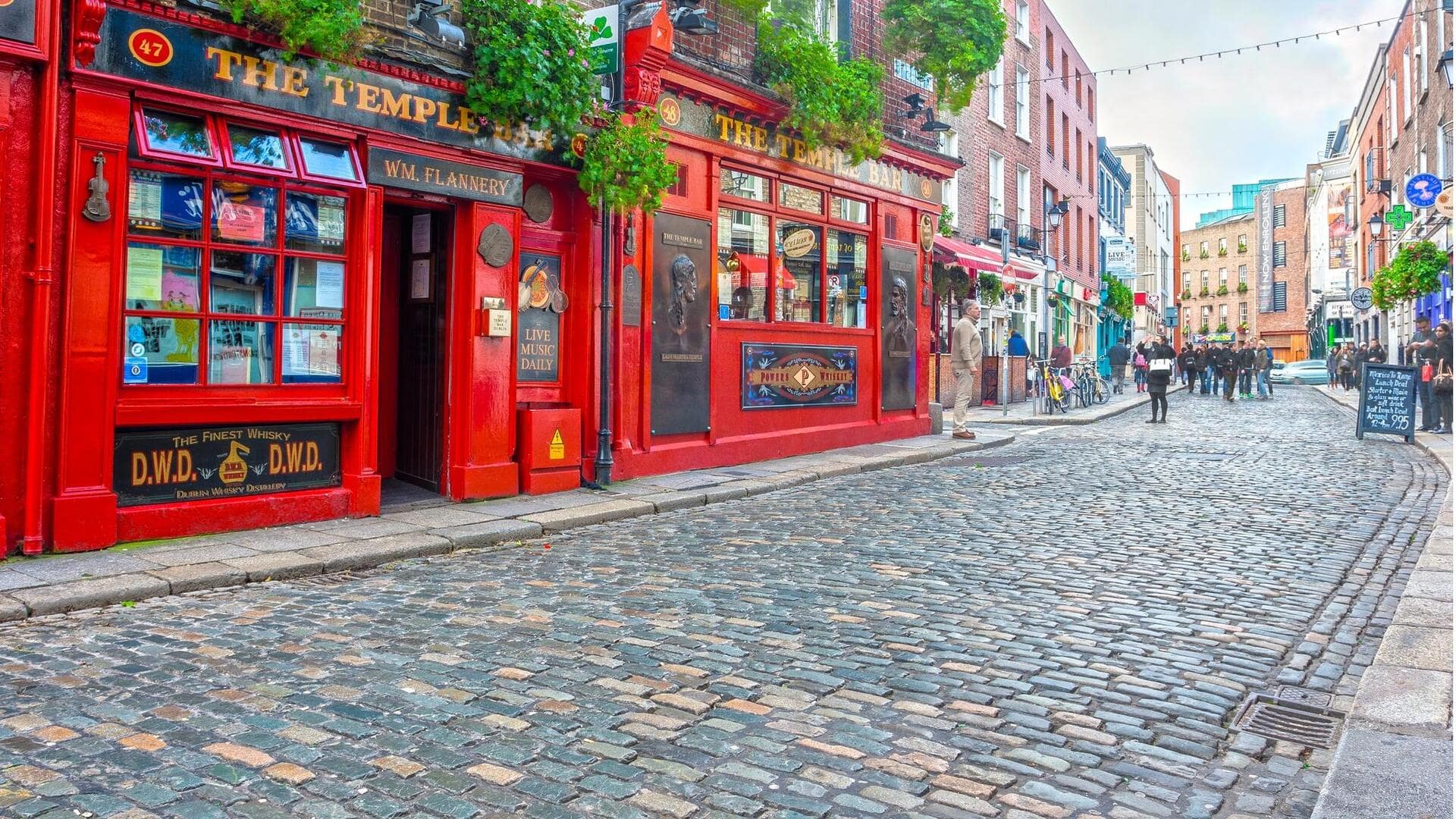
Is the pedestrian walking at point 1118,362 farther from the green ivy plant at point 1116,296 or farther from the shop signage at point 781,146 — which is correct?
the shop signage at point 781,146

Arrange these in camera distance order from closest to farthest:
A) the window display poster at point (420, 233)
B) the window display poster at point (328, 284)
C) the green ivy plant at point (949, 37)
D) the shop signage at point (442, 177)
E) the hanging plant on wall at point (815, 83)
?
the window display poster at point (328, 284)
the shop signage at point (442, 177)
the window display poster at point (420, 233)
the hanging plant on wall at point (815, 83)
the green ivy plant at point (949, 37)

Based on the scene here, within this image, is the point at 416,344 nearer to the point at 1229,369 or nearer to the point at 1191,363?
the point at 1229,369

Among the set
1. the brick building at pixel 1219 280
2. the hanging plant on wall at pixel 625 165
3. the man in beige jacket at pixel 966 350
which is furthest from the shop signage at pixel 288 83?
the brick building at pixel 1219 280

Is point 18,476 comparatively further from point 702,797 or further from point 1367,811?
point 1367,811

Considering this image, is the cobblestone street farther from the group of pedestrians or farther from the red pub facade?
the group of pedestrians

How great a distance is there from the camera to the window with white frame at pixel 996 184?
27594 mm

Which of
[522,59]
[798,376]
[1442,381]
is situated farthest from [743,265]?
[1442,381]

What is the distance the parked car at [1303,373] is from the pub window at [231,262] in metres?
47.7

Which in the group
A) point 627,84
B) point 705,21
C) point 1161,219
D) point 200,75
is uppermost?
point 1161,219

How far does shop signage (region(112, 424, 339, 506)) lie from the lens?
24.5 ft

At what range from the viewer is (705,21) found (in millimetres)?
11703

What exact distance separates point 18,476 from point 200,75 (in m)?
2.87

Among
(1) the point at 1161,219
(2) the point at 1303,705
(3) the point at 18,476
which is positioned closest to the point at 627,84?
(3) the point at 18,476

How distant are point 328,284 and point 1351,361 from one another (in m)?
38.5
